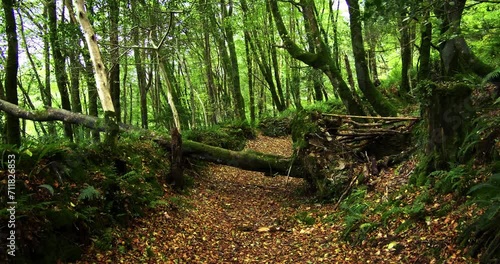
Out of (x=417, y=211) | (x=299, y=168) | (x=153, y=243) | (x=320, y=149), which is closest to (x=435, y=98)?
(x=417, y=211)

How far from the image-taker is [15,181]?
4.57 m

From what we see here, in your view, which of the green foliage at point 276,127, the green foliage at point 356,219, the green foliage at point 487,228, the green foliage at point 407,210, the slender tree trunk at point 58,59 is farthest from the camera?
the green foliage at point 276,127

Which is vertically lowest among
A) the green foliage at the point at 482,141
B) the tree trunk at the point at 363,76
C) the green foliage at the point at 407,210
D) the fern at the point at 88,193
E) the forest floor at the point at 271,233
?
the forest floor at the point at 271,233

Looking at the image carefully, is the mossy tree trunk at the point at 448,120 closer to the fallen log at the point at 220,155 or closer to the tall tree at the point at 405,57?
the fallen log at the point at 220,155

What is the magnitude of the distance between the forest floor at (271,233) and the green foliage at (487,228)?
0.19m

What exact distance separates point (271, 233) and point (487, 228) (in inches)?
162

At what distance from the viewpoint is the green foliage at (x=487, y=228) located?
338 cm

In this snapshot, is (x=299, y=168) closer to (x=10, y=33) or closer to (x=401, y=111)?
(x=401, y=111)

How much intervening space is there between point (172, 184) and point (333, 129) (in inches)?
174

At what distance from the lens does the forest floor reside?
4.59 m

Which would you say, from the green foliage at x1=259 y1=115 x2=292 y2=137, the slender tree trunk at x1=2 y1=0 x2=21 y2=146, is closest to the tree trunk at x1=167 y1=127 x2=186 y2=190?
the slender tree trunk at x1=2 y1=0 x2=21 y2=146

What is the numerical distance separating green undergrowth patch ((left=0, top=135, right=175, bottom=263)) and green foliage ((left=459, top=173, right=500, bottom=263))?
187 inches

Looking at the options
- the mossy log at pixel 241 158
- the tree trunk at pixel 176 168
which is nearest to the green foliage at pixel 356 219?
the mossy log at pixel 241 158

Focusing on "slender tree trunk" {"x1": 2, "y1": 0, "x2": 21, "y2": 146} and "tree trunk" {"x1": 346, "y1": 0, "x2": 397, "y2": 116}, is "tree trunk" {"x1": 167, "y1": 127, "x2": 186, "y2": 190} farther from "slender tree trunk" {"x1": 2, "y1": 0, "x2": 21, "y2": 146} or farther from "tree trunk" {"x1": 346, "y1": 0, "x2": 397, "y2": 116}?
"tree trunk" {"x1": 346, "y1": 0, "x2": 397, "y2": 116}
